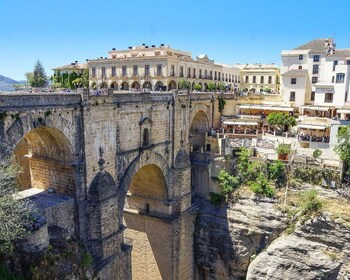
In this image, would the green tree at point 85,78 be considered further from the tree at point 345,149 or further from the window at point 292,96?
the tree at point 345,149

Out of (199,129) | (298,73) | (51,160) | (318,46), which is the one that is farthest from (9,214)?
A: (318,46)

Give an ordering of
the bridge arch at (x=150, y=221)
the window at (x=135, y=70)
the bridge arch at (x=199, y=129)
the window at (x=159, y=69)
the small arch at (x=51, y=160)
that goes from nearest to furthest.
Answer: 1. the small arch at (x=51, y=160)
2. the bridge arch at (x=150, y=221)
3. the bridge arch at (x=199, y=129)
4. the window at (x=159, y=69)
5. the window at (x=135, y=70)

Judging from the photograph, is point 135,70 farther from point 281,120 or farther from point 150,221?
point 150,221

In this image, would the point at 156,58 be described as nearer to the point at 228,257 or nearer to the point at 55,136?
the point at 228,257

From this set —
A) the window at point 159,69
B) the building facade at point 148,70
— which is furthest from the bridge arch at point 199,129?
the window at point 159,69

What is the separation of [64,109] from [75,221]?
602 cm

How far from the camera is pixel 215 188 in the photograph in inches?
1182

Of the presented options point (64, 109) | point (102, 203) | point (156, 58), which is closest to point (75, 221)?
point (102, 203)

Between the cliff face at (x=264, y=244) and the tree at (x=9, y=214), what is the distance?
17.7 meters

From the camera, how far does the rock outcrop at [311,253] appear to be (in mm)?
24344

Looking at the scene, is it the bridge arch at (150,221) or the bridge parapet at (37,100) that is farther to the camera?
the bridge arch at (150,221)

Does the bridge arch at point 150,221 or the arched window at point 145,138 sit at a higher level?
the arched window at point 145,138

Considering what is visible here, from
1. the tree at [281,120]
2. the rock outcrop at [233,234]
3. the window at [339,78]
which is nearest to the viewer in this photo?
the rock outcrop at [233,234]

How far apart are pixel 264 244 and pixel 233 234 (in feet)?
8.36
